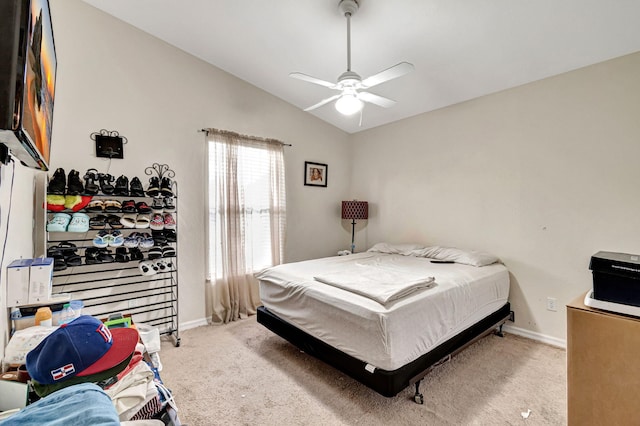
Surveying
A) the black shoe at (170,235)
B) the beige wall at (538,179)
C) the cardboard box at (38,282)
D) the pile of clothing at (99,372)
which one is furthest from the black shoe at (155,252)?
the beige wall at (538,179)

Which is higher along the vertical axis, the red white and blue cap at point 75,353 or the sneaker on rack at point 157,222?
the sneaker on rack at point 157,222

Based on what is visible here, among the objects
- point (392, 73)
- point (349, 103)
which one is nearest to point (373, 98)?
point (349, 103)

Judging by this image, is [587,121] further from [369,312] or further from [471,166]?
[369,312]

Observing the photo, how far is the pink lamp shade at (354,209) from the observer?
4.40m

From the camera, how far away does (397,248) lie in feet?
12.7

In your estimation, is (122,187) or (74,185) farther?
(122,187)

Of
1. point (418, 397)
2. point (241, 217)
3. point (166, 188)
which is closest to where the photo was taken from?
point (418, 397)

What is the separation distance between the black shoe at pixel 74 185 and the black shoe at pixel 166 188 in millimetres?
609

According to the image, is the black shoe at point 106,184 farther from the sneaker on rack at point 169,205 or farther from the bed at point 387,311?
the bed at point 387,311

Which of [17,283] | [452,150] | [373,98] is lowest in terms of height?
[17,283]

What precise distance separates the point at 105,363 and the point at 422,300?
179 cm

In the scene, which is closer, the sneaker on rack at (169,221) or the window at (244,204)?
the sneaker on rack at (169,221)

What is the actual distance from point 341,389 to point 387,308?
30.3 inches

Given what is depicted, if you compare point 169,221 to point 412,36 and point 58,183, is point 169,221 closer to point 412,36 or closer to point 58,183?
point 58,183
